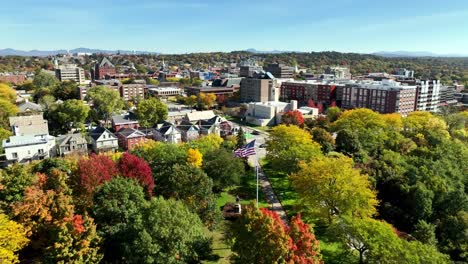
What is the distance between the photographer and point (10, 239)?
2330cm

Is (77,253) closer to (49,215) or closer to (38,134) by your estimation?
(49,215)

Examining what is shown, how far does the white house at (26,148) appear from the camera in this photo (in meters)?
50.9

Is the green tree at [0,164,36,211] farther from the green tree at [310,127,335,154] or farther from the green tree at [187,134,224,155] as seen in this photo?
the green tree at [310,127,335,154]

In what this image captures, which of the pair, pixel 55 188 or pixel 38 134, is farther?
pixel 38 134

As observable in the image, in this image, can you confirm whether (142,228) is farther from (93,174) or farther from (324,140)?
(324,140)

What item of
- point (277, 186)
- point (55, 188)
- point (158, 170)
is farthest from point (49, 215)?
point (277, 186)

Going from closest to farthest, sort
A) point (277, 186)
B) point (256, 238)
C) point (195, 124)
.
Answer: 1. point (256, 238)
2. point (277, 186)
3. point (195, 124)

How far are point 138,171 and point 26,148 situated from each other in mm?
28032

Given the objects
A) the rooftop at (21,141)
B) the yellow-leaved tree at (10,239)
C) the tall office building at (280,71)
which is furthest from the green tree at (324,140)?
the tall office building at (280,71)

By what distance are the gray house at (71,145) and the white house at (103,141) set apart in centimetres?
165

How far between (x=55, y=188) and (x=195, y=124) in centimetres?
3964

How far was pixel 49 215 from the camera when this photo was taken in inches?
1026

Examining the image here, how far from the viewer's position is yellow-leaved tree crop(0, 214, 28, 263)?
2216 cm

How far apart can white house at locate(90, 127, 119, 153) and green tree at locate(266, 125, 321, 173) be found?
2690 cm
